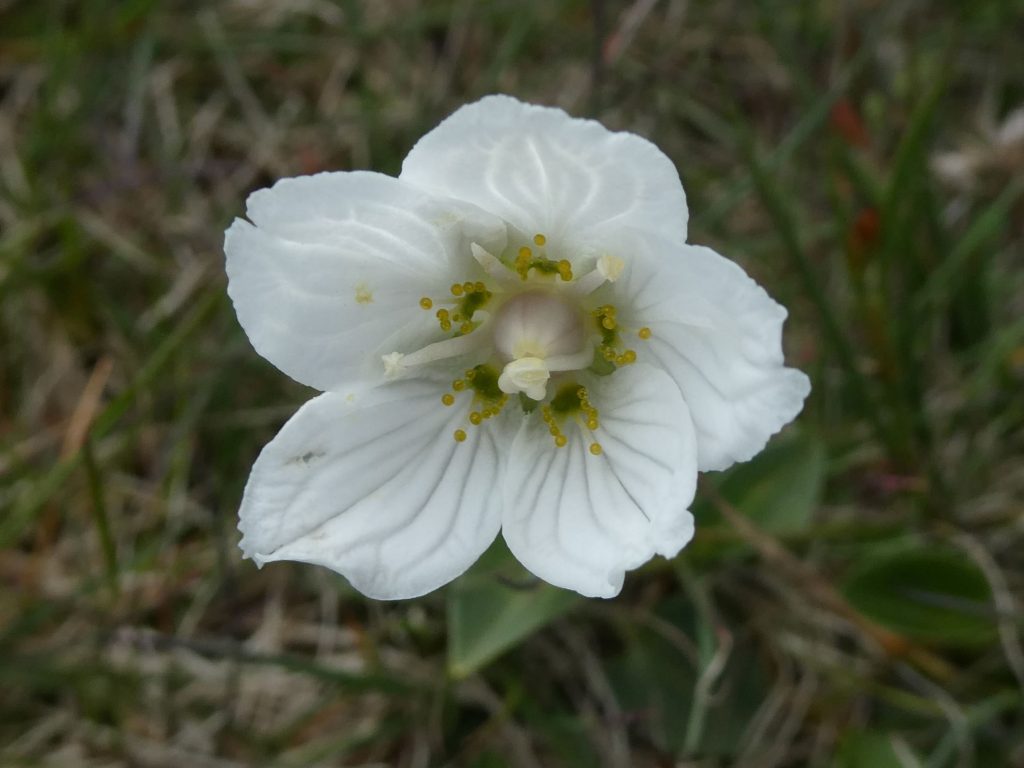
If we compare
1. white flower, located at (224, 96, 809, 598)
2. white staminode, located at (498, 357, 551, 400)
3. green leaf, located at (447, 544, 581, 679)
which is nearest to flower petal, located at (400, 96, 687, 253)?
white flower, located at (224, 96, 809, 598)

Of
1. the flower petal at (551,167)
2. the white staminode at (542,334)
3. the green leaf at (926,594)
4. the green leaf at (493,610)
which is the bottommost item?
the green leaf at (493,610)

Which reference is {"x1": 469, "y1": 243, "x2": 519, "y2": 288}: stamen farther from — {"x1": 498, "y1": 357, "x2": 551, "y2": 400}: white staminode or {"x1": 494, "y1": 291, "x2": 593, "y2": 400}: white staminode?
{"x1": 498, "y1": 357, "x2": 551, "y2": 400}: white staminode

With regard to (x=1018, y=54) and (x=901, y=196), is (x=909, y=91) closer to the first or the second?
(x=1018, y=54)

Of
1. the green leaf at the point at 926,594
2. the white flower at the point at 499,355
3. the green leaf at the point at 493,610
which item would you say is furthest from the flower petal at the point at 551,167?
the green leaf at the point at 926,594

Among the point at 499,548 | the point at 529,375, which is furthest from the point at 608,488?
the point at 499,548

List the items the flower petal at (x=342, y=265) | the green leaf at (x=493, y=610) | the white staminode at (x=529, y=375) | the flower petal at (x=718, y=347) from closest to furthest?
the flower petal at (x=718, y=347) → the flower petal at (x=342, y=265) → the white staminode at (x=529, y=375) → the green leaf at (x=493, y=610)

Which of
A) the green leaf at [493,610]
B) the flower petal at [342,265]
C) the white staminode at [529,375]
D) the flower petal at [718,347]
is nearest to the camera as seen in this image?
the flower petal at [718,347]

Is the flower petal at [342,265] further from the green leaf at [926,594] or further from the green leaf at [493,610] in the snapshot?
the green leaf at [926,594]
